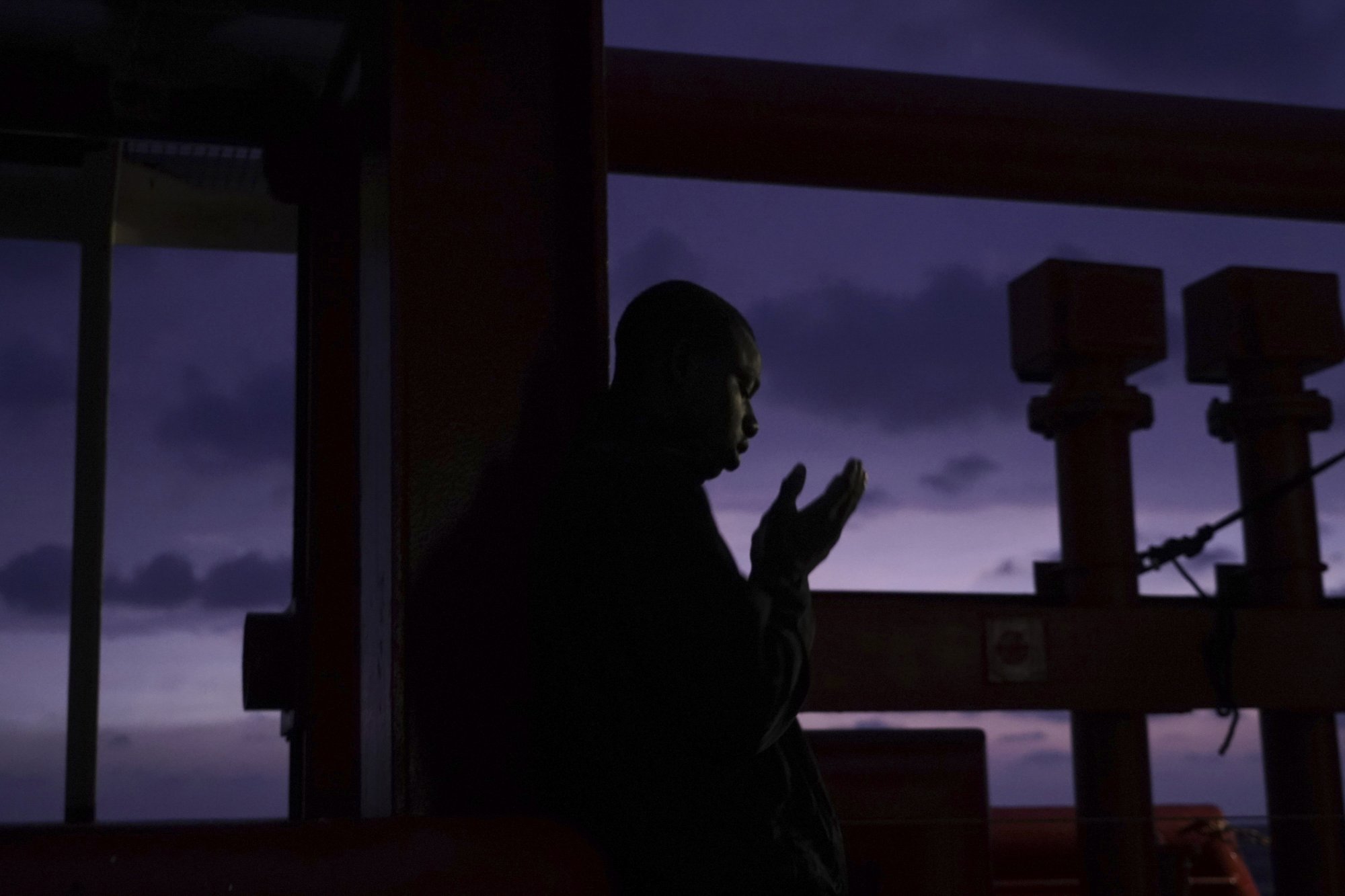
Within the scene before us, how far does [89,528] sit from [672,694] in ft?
6.67

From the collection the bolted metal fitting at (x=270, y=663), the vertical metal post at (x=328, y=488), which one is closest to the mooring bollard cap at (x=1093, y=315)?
the vertical metal post at (x=328, y=488)

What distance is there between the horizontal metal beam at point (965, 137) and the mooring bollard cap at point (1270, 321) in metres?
0.21

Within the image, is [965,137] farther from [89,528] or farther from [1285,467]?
[89,528]

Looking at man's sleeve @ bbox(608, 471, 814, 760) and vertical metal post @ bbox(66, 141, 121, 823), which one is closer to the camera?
man's sleeve @ bbox(608, 471, 814, 760)

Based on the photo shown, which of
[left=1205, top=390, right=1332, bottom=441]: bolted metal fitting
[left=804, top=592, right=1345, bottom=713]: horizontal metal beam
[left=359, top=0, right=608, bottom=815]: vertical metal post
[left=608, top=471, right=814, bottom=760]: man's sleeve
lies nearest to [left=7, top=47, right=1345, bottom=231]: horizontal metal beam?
[left=1205, top=390, right=1332, bottom=441]: bolted metal fitting

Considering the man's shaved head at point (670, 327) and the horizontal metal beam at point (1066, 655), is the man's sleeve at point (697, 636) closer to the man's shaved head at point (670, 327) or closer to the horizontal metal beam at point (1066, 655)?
the man's shaved head at point (670, 327)

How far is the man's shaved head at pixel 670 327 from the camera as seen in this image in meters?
1.57

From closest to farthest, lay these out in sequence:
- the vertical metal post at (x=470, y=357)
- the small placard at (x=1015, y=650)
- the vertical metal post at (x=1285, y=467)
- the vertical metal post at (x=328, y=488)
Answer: the vertical metal post at (x=470, y=357)
the vertical metal post at (x=328, y=488)
the small placard at (x=1015, y=650)
the vertical metal post at (x=1285, y=467)

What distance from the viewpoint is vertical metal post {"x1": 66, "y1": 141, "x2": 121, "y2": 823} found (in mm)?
2863

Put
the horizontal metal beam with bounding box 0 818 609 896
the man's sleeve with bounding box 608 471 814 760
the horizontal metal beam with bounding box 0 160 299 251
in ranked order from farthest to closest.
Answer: the horizontal metal beam with bounding box 0 160 299 251 < the man's sleeve with bounding box 608 471 814 760 < the horizontal metal beam with bounding box 0 818 609 896

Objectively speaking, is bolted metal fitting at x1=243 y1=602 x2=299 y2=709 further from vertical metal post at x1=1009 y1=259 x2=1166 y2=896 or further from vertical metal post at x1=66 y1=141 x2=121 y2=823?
vertical metal post at x1=1009 y1=259 x2=1166 y2=896

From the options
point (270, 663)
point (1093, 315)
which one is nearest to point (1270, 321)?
point (1093, 315)

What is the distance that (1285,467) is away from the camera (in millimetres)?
4277

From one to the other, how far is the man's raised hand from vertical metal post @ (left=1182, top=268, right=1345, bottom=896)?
10.5 ft
